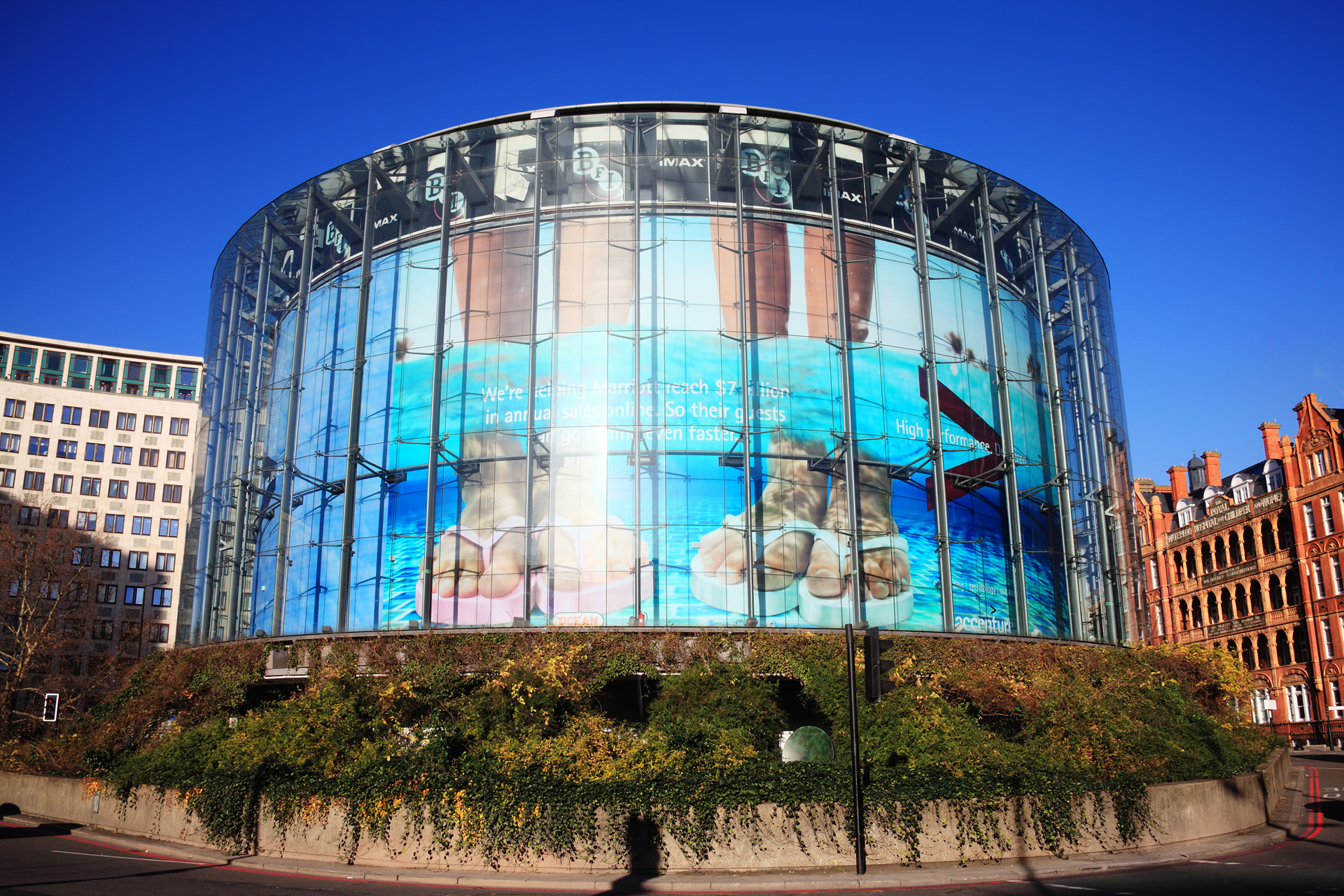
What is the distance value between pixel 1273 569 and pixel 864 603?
5240 centimetres

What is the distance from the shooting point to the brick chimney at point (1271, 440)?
73.2 meters

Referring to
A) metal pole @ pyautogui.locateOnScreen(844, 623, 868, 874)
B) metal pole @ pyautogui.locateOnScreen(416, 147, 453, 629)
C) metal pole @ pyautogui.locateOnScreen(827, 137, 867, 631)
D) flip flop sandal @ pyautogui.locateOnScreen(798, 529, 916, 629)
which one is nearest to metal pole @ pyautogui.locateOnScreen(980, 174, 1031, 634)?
flip flop sandal @ pyautogui.locateOnScreen(798, 529, 916, 629)

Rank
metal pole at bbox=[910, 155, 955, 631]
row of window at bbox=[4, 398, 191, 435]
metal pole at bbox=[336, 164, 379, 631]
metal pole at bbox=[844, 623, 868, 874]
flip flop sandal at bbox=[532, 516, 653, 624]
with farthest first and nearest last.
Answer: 1. row of window at bbox=[4, 398, 191, 435]
2. metal pole at bbox=[336, 164, 379, 631]
3. metal pole at bbox=[910, 155, 955, 631]
4. flip flop sandal at bbox=[532, 516, 653, 624]
5. metal pole at bbox=[844, 623, 868, 874]

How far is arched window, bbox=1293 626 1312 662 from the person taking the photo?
70.5 meters

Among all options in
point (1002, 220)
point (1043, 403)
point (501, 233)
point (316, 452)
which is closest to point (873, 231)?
point (1002, 220)

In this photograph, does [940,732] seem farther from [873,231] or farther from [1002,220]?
[1002,220]

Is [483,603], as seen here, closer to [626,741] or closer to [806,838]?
[626,741]

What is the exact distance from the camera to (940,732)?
25172mm

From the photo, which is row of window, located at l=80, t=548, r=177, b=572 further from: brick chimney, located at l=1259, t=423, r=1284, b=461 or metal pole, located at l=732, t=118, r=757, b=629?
brick chimney, located at l=1259, t=423, r=1284, b=461

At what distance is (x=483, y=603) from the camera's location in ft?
116

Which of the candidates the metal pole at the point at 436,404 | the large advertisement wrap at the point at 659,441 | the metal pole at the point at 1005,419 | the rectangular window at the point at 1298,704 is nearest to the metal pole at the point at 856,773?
the large advertisement wrap at the point at 659,441

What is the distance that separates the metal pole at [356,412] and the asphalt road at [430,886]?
13.4m

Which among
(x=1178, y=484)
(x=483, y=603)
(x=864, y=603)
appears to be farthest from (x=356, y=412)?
(x=1178, y=484)

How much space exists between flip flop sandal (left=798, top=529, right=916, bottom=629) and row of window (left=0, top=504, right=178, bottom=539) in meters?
73.5
